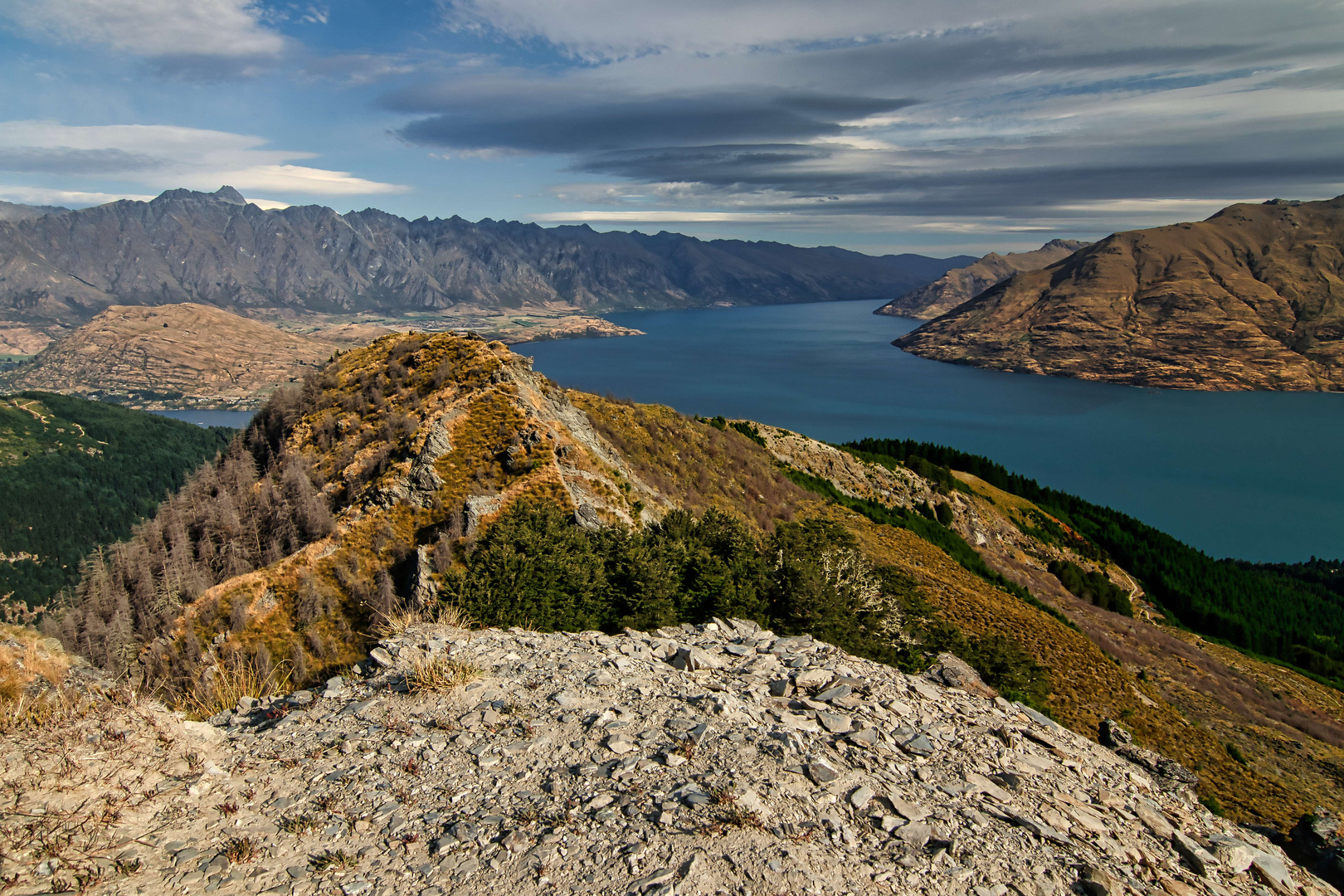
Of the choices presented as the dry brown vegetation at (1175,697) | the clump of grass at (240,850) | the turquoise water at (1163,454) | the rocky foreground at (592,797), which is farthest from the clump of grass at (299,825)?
the turquoise water at (1163,454)

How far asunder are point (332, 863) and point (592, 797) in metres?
2.90

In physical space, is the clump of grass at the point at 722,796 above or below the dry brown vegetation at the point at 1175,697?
above

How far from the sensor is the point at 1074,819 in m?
9.25

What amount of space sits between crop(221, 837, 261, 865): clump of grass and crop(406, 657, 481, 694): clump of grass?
401cm

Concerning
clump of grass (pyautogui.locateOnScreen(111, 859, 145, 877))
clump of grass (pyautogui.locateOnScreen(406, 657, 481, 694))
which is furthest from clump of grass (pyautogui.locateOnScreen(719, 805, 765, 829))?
clump of grass (pyautogui.locateOnScreen(111, 859, 145, 877))

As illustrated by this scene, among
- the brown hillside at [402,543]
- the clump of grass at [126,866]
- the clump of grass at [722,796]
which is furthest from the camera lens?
the brown hillside at [402,543]

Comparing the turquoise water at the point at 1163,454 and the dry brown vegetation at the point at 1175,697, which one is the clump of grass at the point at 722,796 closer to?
the dry brown vegetation at the point at 1175,697

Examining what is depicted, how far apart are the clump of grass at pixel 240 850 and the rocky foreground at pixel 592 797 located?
0.02 m

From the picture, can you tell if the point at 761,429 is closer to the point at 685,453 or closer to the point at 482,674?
the point at 685,453

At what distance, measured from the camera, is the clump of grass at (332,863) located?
23.0ft

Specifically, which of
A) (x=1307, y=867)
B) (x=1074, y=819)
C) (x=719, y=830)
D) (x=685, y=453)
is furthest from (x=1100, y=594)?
(x=719, y=830)

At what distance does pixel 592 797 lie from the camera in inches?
329

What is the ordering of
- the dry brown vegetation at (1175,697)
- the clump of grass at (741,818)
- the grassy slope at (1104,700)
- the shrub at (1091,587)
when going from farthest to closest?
the shrub at (1091,587) → the dry brown vegetation at (1175,697) → the grassy slope at (1104,700) → the clump of grass at (741,818)

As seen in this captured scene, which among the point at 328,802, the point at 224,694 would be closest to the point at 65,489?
the point at 224,694
